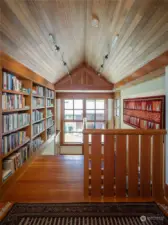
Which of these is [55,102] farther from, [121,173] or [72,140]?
[121,173]

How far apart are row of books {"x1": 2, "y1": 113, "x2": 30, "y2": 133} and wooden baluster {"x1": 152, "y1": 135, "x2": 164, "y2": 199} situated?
2121 mm

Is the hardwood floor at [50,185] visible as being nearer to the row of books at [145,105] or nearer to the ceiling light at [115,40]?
the row of books at [145,105]

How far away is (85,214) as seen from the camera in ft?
5.71

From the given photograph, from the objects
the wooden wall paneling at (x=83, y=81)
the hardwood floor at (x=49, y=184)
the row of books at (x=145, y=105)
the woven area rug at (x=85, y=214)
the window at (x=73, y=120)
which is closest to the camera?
the woven area rug at (x=85, y=214)

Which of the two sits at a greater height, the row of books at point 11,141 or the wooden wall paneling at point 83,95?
the wooden wall paneling at point 83,95

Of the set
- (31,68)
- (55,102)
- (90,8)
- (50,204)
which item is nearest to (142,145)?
(50,204)

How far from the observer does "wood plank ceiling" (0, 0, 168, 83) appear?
65.4 inches

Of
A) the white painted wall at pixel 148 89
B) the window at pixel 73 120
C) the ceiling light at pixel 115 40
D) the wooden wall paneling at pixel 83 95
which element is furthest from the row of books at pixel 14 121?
the window at pixel 73 120

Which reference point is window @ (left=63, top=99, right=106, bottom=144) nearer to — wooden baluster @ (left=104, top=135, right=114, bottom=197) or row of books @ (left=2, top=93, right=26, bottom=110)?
row of books @ (left=2, top=93, right=26, bottom=110)

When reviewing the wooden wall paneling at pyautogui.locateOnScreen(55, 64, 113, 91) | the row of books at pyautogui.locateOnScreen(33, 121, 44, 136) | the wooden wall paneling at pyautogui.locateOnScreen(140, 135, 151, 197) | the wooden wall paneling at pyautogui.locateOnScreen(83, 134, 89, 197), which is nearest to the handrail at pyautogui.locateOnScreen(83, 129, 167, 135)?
the wooden wall paneling at pyautogui.locateOnScreen(83, 134, 89, 197)

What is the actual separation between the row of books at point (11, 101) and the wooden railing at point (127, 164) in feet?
4.37

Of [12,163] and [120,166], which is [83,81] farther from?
[120,166]

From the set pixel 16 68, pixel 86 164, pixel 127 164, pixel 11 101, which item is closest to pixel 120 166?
pixel 127 164

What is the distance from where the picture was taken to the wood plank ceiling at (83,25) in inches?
65.4
